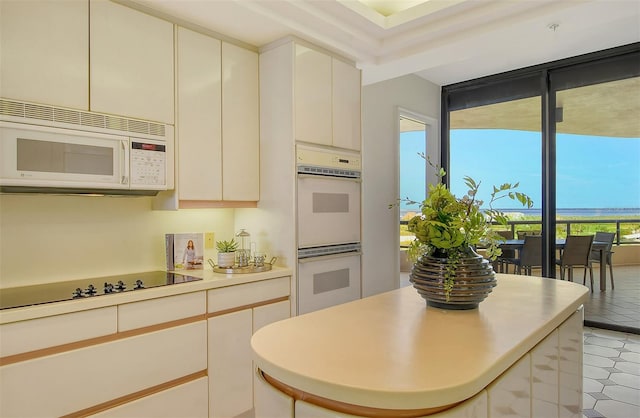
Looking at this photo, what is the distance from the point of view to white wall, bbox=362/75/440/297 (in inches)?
163

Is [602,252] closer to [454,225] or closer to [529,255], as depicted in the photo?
[529,255]

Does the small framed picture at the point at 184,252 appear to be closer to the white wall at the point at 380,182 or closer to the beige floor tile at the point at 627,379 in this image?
the white wall at the point at 380,182

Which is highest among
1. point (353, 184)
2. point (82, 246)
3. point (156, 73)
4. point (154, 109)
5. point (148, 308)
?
point (156, 73)

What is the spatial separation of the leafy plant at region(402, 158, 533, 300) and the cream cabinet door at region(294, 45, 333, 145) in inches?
57.3

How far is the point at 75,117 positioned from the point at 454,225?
1.93 meters

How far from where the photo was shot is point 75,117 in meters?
2.14

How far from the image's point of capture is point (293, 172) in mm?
2838

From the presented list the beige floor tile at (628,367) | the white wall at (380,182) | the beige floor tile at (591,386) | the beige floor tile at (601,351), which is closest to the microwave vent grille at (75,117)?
the white wall at (380,182)

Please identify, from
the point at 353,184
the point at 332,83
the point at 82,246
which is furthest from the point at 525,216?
the point at 82,246

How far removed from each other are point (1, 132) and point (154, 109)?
2.55 ft

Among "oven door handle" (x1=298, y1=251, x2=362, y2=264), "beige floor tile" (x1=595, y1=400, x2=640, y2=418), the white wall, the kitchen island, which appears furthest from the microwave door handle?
"beige floor tile" (x1=595, y1=400, x2=640, y2=418)

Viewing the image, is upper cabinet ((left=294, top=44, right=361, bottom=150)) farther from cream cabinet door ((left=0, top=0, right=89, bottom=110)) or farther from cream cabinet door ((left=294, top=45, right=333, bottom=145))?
cream cabinet door ((left=0, top=0, right=89, bottom=110))

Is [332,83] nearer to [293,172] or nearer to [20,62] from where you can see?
[293,172]

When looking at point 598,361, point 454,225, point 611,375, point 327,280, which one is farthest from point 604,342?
point 454,225
